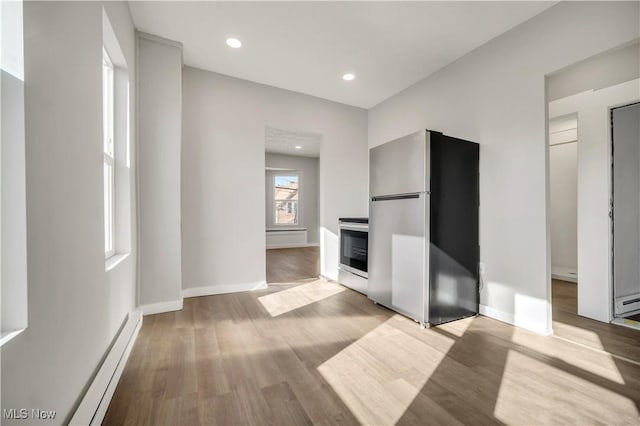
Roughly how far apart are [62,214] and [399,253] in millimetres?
2318

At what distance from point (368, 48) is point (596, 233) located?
2.73 metres

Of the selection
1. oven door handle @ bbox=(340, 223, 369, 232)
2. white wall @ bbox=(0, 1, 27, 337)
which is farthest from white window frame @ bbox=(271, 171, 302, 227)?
white wall @ bbox=(0, 1, 27, 337)

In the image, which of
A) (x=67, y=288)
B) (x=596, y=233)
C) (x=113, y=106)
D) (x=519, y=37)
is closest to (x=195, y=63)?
(x=113, y=106)

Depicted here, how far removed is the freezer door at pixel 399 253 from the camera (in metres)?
2.35

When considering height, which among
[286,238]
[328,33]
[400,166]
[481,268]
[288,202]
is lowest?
[286,238]

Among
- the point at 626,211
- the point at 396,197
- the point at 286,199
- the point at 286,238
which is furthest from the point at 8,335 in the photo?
the point at 286,199

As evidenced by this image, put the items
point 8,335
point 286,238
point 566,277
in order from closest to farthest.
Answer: point 8,335 → point 566,277 → point 286,238

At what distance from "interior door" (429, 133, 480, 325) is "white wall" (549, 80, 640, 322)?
0.95 metres

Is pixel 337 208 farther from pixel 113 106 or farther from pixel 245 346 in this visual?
pixel 113 106

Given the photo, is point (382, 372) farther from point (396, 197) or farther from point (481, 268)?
point (481, 268)

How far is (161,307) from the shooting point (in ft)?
8.88

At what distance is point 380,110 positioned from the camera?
4.14 metres

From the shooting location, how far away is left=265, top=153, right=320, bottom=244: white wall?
809 cm

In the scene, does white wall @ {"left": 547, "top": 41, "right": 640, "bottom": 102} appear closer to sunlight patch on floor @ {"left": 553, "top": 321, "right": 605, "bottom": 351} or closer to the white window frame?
sunlight patch on floor @ {"left": 553, "top": 321, "right": 605, "bottom": 351}
